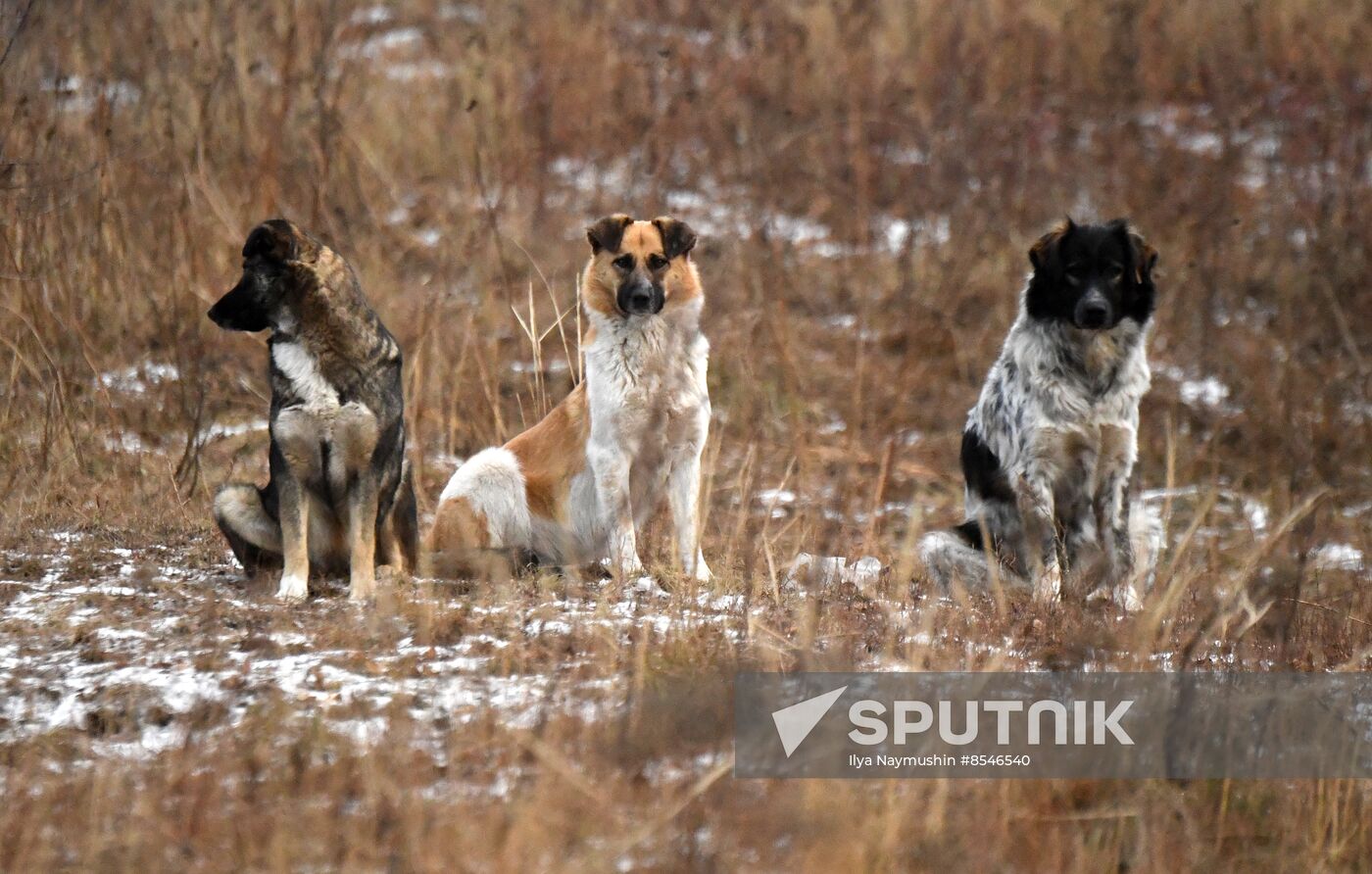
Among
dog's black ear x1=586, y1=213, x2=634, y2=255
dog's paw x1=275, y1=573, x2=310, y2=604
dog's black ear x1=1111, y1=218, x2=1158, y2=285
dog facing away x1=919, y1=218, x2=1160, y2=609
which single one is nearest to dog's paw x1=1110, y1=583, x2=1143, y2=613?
dog facing away x1=919, y1=218, x2=1160, y2=609

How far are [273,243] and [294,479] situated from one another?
38.2 inches

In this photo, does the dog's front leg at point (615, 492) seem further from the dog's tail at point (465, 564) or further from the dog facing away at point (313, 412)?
the dog facing away at point (313, 412)

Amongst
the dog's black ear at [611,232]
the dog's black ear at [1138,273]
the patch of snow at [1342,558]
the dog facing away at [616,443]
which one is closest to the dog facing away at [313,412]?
the dog facing away at [616,443]

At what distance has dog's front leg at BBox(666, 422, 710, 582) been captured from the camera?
22.4ft

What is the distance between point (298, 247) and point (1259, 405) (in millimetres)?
7176

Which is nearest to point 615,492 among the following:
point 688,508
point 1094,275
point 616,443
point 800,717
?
point 616,443

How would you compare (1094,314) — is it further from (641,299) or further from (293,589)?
(293,589)

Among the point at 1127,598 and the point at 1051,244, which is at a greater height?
the point at 1051,244

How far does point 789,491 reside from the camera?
376 inches

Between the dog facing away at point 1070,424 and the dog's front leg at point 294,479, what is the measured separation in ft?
9.02

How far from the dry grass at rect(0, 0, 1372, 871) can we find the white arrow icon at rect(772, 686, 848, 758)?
Result: 14cm

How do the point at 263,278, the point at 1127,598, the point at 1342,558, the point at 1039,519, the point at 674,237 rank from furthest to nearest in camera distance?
1. the point at 1342,558
2. the point at 674,237
3. the point at 1039,519
4. the point at 1127,598
5. the point at 263,278

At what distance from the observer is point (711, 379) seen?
449 inches

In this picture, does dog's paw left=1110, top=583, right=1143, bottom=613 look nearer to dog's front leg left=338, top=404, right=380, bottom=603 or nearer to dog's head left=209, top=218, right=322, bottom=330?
dog's front leg left=338, top=404, right=380, bottom=603
